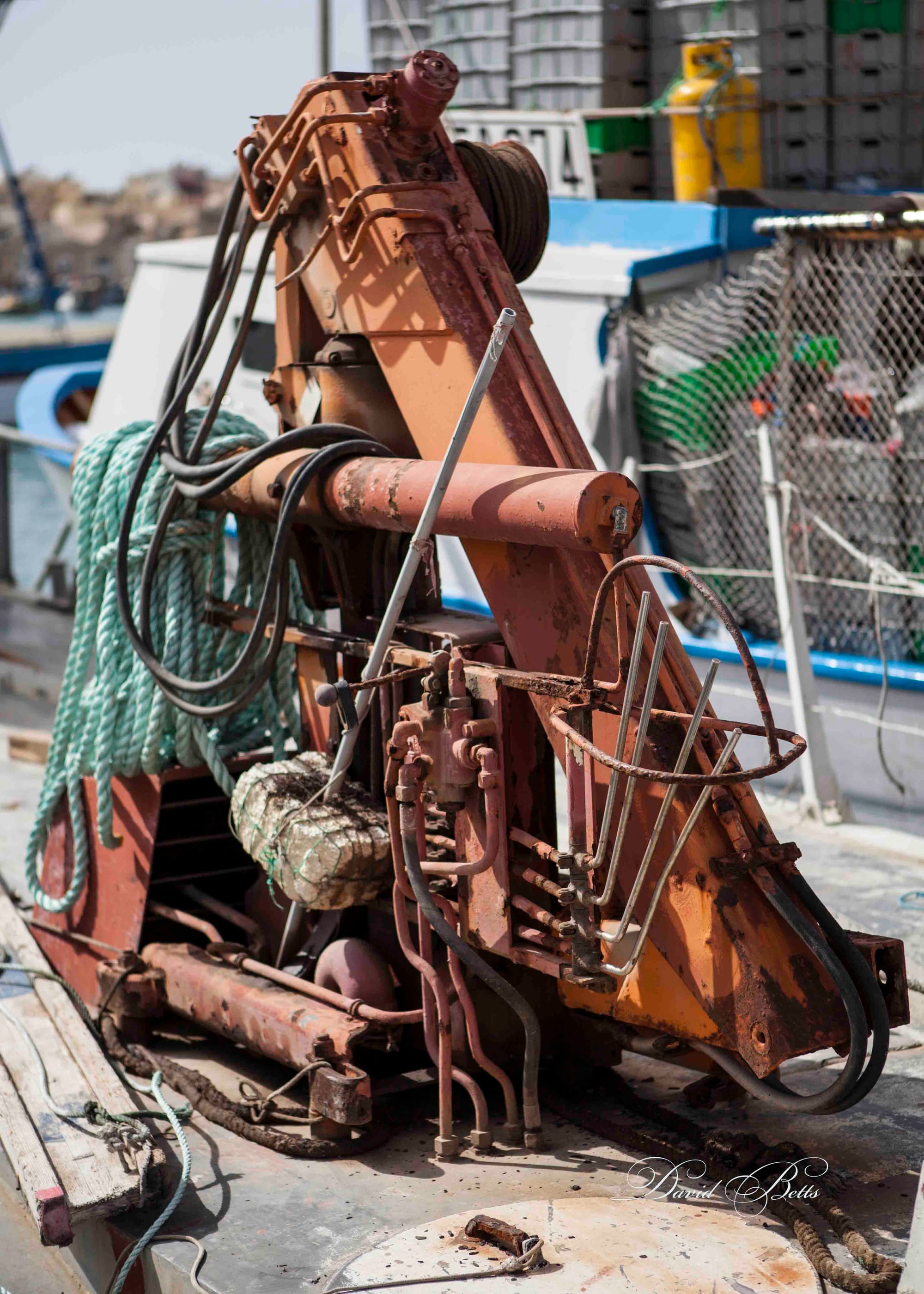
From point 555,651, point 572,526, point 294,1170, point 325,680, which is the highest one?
point 572,526

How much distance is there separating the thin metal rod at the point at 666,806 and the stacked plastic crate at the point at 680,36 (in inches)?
269

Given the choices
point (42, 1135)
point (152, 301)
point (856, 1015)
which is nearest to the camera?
point (856, 1015)

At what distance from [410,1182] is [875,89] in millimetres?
7680

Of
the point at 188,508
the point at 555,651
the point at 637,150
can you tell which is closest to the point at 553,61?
the point at 637,150

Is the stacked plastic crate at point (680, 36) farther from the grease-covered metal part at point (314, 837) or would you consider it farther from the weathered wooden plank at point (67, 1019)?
the grease-covered metal part at point (314, 837)

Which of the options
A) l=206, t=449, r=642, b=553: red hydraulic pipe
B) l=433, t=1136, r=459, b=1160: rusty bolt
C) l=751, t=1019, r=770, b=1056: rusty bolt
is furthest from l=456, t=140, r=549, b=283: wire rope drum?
l=433, t=1136, r=459, b=1160: rusty bolt

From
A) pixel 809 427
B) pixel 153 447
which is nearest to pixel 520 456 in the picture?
pixel 153 447

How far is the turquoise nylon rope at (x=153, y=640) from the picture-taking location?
175 inches

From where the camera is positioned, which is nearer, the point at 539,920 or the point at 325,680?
the point at 539,920

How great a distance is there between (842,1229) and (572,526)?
4.93ft

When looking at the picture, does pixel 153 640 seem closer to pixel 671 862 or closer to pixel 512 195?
pixel 512 195

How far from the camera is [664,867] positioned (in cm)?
314

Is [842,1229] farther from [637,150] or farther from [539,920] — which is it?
[637,150]

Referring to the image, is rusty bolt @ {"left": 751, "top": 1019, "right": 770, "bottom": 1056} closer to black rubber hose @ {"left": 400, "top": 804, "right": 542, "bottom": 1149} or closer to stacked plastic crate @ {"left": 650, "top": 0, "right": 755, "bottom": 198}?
black rubber hose @ {"left": 400, "top": 804, "right": 542, "bottom": 1149}
